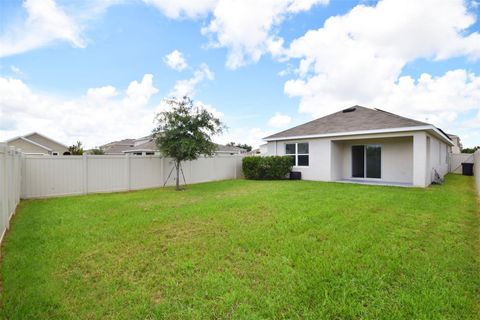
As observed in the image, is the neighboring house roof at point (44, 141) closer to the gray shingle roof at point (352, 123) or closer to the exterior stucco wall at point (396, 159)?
the gray shingle roof at point (352, 123)

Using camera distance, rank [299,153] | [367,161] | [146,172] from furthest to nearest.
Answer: [299,153] < [367,161] < [146,172]

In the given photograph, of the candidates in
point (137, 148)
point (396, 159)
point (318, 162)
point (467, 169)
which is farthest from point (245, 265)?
point (137, 148)

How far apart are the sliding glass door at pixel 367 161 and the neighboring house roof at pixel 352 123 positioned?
154 cm

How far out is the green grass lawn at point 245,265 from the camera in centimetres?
262

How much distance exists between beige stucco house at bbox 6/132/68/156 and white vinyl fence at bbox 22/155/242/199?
17994 millimetres

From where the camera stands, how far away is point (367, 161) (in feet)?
46.2

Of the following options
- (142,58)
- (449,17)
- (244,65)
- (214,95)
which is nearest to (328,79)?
(244,65)

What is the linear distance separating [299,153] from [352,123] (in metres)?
3.41

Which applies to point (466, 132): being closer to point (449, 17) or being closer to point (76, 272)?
point (449, 17)

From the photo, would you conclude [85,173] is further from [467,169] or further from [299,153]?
[467,169]

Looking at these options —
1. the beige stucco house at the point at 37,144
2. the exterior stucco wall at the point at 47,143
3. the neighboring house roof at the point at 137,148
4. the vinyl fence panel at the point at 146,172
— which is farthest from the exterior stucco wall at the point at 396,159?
the exterior stucco wall at the point at 47,143

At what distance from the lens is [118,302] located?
2.75m

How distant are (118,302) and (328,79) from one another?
15297 millimetres

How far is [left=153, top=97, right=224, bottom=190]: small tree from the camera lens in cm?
1118
